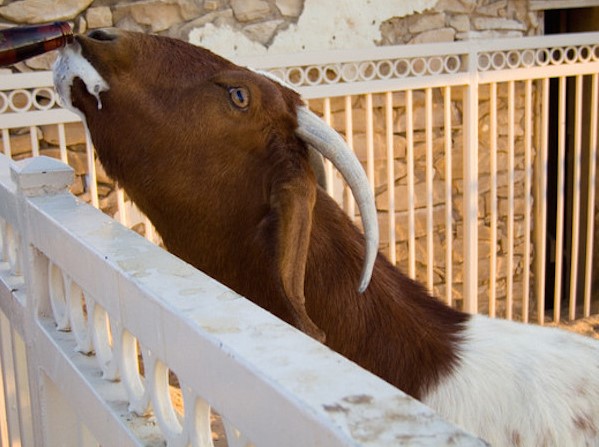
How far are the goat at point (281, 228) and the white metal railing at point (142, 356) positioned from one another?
31cm

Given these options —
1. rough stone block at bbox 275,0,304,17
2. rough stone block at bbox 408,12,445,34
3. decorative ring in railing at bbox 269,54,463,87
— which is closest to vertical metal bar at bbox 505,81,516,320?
decorative ring in railing at bbox 269,54,463,87

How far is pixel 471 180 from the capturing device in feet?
17.4

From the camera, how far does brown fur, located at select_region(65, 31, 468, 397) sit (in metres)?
2.22

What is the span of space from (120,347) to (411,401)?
2.40ft

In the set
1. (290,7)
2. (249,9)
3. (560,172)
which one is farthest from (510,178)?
(249,9)

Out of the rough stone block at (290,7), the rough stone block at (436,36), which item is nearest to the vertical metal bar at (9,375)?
the rough stone block at (290,7)

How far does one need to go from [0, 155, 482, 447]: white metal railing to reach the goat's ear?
567mm

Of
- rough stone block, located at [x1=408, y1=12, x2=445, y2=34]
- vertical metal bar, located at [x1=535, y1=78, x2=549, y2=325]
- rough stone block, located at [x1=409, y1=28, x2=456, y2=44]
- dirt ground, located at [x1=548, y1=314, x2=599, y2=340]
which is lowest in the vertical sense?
dirt ground, located at [x1=548, y1=314, x2=599, y2=340]

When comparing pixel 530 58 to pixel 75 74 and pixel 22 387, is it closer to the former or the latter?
pixel 75 74

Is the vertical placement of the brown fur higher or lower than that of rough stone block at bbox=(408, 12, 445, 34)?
lower

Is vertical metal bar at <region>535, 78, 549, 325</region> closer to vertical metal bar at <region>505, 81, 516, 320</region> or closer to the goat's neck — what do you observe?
vertical metal bar at <region>505, 81, 516, 320</region>

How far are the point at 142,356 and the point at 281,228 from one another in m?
1.00

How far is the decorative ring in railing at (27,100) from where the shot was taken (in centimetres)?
401

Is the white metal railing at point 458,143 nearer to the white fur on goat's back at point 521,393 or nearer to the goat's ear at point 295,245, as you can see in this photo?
the goat's ear at point 295,245
